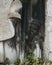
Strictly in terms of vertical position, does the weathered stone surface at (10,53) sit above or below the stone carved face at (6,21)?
below

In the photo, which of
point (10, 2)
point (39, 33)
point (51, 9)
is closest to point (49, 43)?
point (39, 33)

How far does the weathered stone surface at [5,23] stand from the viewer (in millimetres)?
3934

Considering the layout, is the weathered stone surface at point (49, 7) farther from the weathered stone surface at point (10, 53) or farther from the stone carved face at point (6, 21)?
the weathered stone surface at point (10, 53)

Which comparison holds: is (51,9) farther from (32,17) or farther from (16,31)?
(16,31)

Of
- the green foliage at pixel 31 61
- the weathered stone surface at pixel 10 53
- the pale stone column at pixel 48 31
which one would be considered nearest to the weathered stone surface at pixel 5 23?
the weathered stone surface at pixel 10 53

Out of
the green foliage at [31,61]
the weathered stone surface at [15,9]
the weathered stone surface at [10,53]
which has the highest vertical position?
the weathered stone surface at [15,9]

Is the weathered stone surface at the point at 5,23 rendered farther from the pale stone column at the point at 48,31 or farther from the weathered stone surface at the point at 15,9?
the pale stone column at the point at 48,31

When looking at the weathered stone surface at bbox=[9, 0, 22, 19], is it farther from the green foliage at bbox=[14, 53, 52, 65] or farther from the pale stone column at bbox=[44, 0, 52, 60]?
the green foliage at bbox=[14, 53, 52, 65]

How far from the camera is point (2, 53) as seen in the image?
4.02m

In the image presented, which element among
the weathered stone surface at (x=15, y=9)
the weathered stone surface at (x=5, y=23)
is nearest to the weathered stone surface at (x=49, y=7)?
A: the weathered stone surface at (x=15, y=9)

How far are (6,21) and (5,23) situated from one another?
0.03 m

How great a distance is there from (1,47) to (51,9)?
0.86 m

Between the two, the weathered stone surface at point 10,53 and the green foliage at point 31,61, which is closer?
the green foliage at point 31,61

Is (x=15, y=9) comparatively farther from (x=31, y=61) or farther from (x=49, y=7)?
(x=31, y=61)
